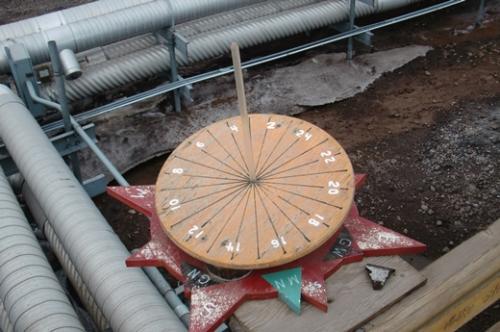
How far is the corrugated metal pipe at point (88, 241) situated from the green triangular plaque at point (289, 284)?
0.59 metres

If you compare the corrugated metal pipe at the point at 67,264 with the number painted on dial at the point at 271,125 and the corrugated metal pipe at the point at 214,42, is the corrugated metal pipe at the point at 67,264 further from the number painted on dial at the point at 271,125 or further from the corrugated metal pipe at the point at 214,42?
the corrugated metal pipe at the point at 214,42

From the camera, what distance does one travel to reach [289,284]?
2311mm

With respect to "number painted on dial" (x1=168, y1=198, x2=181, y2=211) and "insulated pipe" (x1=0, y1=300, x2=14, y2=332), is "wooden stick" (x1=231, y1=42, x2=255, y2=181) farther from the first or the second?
"insulated pipe" (x1=0, y1=300, x2=14, y2=332)

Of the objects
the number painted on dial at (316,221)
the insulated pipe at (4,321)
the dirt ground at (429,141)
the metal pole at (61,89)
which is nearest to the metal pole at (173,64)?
the dirt ground at (429,141)

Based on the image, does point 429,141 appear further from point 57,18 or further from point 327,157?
point 57,18

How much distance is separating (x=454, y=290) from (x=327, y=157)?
1.28m

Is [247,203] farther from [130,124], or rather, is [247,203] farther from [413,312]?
[130,124]

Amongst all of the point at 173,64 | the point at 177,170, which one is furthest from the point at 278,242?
the point at 173,64

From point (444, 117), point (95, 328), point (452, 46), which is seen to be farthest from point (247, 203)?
point (452, 46)

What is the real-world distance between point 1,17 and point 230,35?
3878 millimetres

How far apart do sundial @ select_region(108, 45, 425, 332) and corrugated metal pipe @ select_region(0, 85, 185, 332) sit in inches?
10.2

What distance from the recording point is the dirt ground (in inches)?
193

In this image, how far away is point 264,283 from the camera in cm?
237

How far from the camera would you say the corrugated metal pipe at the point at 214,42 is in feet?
18.2
